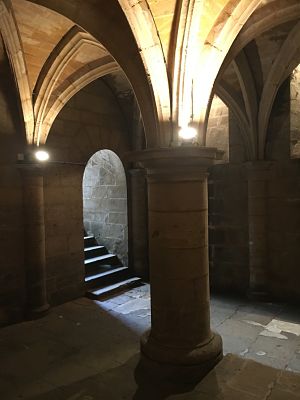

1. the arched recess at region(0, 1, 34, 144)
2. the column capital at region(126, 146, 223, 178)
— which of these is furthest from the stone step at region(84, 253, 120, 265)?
the column capital at region(126, 146, 223, 178)

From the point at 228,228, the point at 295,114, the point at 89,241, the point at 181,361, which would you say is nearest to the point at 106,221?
the point at 89,241

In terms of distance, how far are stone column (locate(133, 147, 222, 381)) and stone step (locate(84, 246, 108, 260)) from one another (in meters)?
4.68

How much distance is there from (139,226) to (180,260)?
4.60m

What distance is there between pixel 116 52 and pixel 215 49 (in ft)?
3.06

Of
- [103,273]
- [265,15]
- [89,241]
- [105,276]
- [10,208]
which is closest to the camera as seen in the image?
[265,15]

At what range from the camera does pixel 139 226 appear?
25.0 feet

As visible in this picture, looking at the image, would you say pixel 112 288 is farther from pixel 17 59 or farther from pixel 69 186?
pixel 17 59

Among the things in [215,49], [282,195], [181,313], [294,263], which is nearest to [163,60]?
[215,49]

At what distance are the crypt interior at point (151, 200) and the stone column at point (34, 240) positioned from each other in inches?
0.8

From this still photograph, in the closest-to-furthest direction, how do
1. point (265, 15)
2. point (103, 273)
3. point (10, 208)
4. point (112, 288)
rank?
point (265, 15), point (10, 208), point (112, 288), point (103, 273)

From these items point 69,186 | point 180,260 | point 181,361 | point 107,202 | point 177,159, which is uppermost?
point 177,159

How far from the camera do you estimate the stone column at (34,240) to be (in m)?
5.37

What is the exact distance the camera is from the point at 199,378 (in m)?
2.97

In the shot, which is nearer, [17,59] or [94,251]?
A: [17,59]
